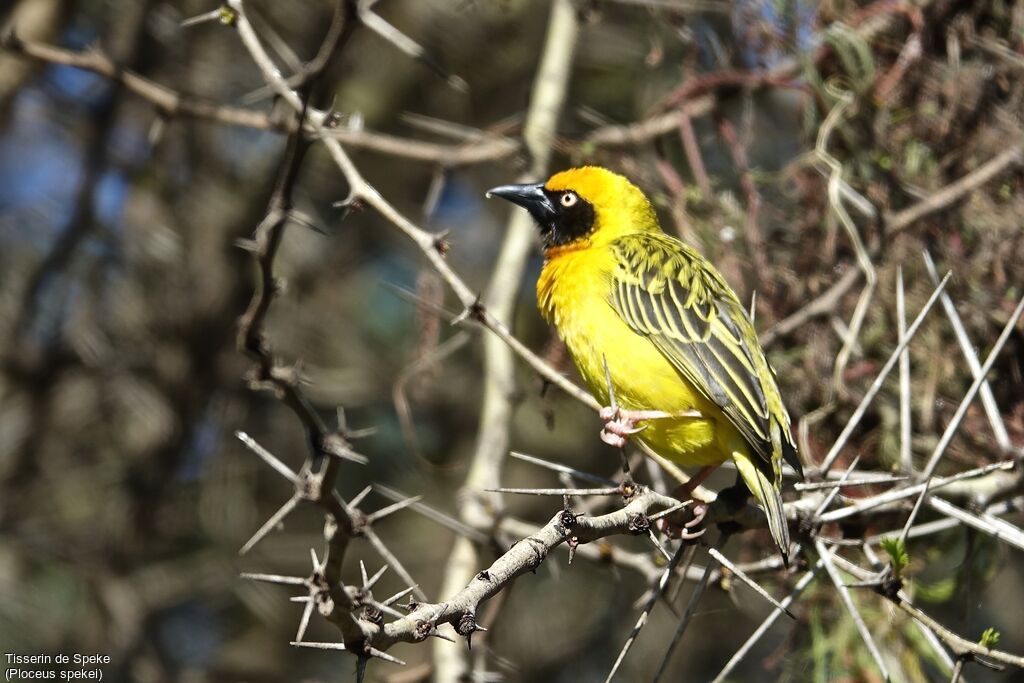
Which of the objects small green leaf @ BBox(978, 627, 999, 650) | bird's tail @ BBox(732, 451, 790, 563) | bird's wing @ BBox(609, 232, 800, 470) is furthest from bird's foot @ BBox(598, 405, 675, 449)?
small green leaf @ BBox(978, 627, 999, 650)

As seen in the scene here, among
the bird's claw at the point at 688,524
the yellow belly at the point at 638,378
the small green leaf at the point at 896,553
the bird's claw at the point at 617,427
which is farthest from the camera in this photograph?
the yellow belly at the point at 638,378

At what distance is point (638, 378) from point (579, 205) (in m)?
0.91

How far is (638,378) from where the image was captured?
11.1 ft

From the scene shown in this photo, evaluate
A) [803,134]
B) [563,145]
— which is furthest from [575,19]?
[803,134]

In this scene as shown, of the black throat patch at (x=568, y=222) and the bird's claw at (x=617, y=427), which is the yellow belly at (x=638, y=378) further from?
the black throat patch at (x=568, y=222)

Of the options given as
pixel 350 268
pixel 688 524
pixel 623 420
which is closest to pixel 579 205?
pixel 623 420

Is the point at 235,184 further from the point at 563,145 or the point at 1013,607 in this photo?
the point at 1013,607

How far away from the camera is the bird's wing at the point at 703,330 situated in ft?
10.5

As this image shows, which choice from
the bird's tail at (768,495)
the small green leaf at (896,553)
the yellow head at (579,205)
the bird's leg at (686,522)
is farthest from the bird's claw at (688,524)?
the yellow head at (579,205)

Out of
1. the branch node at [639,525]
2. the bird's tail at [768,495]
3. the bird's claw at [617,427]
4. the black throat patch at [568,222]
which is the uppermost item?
the black throat patch at [568,222]

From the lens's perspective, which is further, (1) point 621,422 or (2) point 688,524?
(1) point 621,422

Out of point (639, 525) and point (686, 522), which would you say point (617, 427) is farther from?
point (639, 525)

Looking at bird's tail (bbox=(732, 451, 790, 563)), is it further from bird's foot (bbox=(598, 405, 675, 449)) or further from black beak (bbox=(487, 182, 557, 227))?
black beak (bbox=(487, 182, 557, 227))

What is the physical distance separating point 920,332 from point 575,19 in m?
1.84
